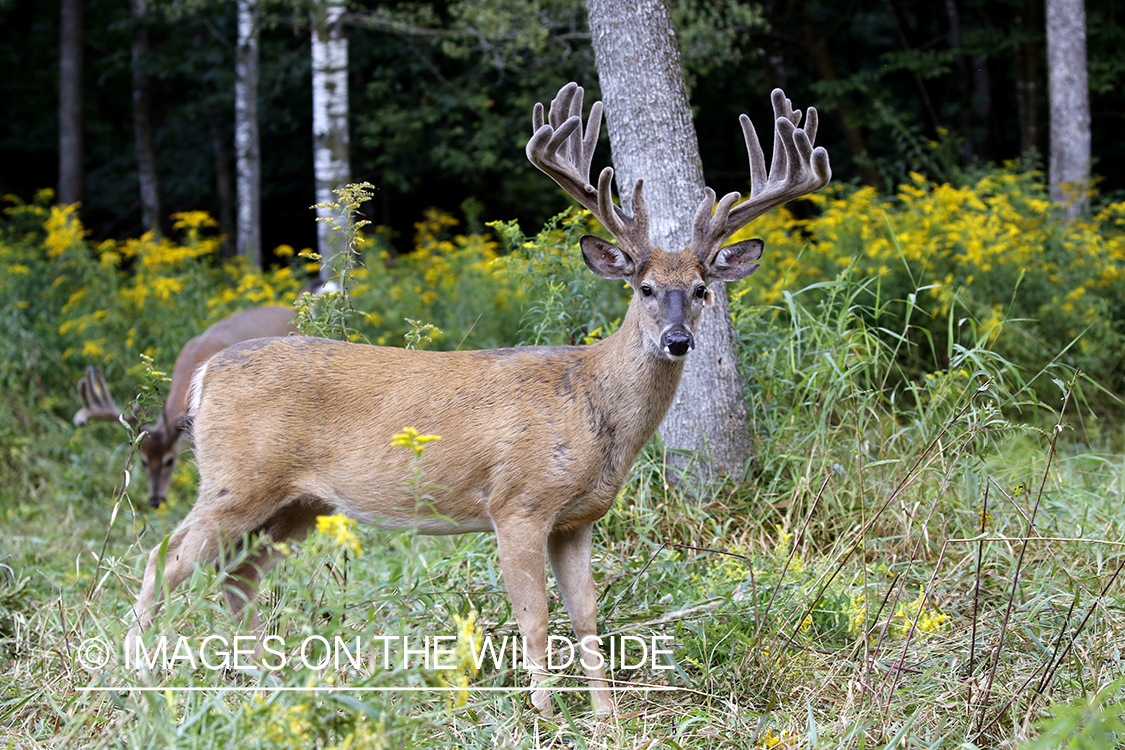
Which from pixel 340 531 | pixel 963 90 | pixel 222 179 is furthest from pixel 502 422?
pixel 222 179

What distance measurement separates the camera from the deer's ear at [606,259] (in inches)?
149

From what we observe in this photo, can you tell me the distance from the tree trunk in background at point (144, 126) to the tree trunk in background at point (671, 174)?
11.9 metres

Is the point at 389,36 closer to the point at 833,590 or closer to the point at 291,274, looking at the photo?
the point at 291,274

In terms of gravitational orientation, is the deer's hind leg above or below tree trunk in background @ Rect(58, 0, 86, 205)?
below

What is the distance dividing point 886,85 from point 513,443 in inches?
575

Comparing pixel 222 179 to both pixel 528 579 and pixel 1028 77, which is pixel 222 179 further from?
pixel 528 579

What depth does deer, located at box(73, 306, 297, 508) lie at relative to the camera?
7.29 metres

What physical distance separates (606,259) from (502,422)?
78 cm

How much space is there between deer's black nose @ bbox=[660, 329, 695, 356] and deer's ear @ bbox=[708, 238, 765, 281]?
47 centimetres

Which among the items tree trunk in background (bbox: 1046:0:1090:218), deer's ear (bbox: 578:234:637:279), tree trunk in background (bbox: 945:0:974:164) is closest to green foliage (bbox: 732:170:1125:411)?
tree trunk in background (bbox: 1046:0:1090:218)

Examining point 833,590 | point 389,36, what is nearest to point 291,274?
point 389,36

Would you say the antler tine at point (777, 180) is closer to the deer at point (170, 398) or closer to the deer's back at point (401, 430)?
the deer's back at point (401, 430)

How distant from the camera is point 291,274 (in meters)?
11.2

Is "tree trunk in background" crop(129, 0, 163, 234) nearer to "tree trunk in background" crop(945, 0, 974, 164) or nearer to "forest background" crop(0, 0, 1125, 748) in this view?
"forest background" crop(0, 0, 1125, 748)
